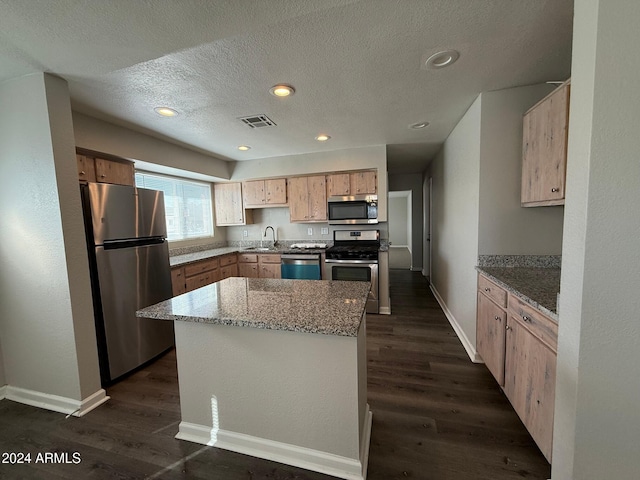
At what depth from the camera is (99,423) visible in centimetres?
184

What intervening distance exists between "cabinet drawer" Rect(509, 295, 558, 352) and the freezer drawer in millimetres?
3234

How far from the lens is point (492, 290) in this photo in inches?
80.9

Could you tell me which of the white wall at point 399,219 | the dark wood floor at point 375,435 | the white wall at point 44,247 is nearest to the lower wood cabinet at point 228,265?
the dark wood floor at point 375,435

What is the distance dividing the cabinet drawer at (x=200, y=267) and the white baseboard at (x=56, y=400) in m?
1.56

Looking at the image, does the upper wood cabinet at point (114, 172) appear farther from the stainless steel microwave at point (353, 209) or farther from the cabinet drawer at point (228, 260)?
the stainless steel microwave at point (353, 209)

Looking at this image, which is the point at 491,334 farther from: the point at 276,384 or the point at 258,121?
the point at 258,121

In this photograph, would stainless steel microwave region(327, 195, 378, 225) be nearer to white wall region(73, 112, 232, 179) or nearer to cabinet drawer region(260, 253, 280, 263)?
cabinet drawer region(260, 253, 280, 263)

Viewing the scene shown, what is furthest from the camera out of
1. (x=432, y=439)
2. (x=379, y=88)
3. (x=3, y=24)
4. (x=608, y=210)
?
(x=379, y=88)

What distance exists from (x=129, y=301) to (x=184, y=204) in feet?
7.20

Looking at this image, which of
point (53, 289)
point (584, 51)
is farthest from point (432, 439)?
point (53, 289)

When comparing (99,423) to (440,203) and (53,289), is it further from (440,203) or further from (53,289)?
(440,203)

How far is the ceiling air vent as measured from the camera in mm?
2629

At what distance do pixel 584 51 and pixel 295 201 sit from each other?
11.8 ft

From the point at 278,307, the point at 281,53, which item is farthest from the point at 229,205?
the point at 278,307
